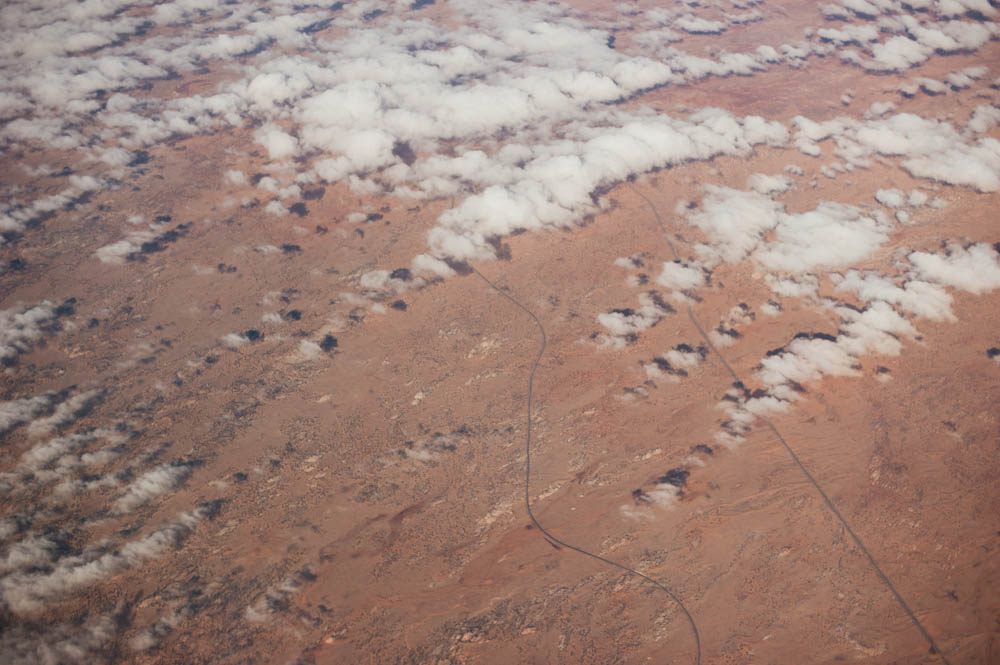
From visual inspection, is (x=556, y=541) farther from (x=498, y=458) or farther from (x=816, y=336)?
(x=816, y=336)

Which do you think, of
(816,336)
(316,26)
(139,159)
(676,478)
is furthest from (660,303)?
(316,26)

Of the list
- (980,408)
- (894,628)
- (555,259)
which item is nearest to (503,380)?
(555,259)

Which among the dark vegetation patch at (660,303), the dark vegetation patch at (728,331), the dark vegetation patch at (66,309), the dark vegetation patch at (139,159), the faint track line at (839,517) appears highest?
the dark vegetation patch at (139,159)

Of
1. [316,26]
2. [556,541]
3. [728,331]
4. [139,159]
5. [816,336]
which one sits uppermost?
[316,26]

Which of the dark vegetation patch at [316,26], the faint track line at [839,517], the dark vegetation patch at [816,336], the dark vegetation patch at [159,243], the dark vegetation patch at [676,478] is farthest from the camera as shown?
the dark vegetation patch at [316,26]

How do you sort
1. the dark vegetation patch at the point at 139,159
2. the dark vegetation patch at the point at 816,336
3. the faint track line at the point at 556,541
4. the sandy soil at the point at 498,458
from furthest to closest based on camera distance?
the dark vegetation patch at the point at 139,159, the dark vegetation patch at the point at 816,336, the sandy soil at the point at 498,458, the faint track line at the point at 556,541

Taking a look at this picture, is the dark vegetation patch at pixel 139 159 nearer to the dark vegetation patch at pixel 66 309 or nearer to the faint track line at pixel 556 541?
the dark vegetation patch at pixel 66 309

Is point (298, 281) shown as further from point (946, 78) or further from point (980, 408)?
point (946, 78)

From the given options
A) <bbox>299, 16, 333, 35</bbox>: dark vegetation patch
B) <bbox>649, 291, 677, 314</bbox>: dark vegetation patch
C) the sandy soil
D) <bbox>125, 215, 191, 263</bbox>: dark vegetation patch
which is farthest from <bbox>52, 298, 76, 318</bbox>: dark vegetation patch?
<bbox>299, 16, 333, 35</bbox>: dark vegetation patch

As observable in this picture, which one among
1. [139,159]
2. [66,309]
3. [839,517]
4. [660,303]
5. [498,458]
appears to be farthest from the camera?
[139,159]

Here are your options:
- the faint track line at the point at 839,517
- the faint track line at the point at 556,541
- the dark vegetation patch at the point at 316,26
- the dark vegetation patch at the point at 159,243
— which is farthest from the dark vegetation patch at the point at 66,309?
the dark vegetation patch at the point at 316,26

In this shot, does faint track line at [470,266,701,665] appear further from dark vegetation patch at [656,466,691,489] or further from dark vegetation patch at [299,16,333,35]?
dark vegetation patch at [299,16,333,35]
